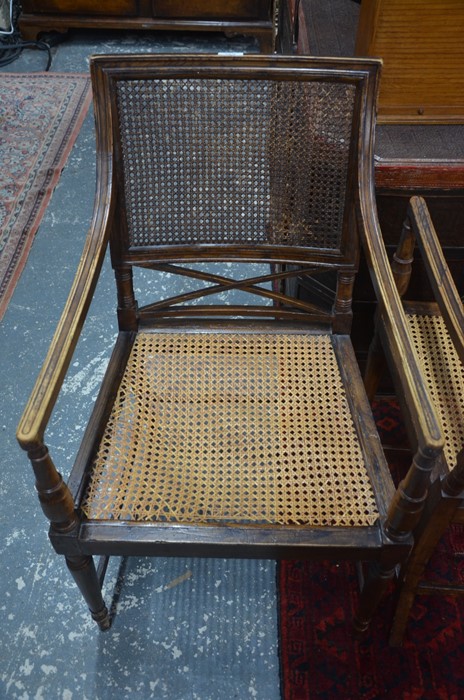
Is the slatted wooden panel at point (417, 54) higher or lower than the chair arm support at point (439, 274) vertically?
higher

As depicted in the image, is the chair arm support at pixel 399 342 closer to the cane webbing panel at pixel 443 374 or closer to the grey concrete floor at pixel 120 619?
the cane webbing panel at pixel 443 374

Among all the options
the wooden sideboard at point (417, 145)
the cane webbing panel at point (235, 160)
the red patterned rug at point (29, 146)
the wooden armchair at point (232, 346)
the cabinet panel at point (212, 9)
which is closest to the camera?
the wooden armchair at point (232, 346)

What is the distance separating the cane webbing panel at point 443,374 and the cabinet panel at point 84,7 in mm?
3135

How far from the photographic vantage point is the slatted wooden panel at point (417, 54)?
1.31m

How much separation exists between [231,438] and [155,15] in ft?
10.9

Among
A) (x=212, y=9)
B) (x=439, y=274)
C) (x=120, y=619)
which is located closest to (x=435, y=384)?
(x=439, y=274)

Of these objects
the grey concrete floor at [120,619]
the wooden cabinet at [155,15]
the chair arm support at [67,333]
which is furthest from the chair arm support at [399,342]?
the wooden cabinet at [155,15]

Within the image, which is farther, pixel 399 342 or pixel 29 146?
pixel 29 146

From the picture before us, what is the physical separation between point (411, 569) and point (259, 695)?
0.45 metres

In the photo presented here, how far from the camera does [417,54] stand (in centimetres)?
138

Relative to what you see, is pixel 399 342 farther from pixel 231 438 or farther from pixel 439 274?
pixel 231 438

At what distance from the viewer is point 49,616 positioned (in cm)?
149

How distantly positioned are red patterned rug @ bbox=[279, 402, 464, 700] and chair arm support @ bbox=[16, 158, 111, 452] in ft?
2.81

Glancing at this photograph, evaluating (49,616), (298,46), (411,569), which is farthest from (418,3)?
(49,616)
